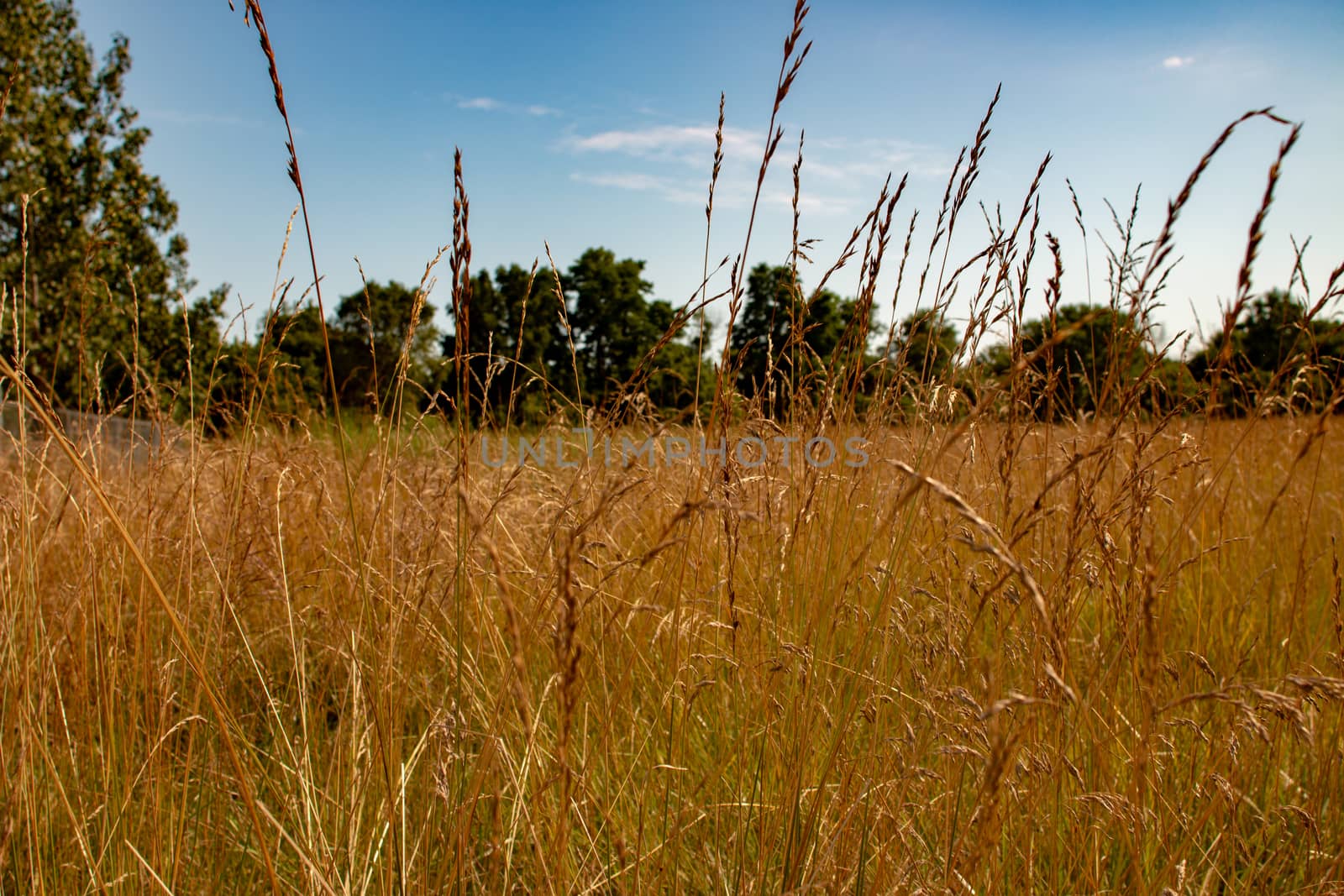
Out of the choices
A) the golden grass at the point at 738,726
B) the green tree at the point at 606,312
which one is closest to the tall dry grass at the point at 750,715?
the golden grass at the point at 738,726

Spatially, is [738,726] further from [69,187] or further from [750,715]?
[69,187]

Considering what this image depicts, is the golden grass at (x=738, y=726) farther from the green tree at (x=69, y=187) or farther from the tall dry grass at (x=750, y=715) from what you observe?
the green tree at (x=69, y=187)

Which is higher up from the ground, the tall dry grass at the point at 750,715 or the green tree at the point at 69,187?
the green tree at the point at 69,187

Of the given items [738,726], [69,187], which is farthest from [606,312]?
[738,726]

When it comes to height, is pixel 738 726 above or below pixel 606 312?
below

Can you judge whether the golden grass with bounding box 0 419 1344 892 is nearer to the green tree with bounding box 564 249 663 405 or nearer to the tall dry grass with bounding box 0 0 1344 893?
the tall dry grass with bounding box 0 0 1344 893

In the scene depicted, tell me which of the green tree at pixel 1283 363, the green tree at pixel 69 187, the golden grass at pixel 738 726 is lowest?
the golden grass at pixel 738 726

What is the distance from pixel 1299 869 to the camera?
1.30 m

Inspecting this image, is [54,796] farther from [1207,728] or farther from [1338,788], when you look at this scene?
[1338,788]

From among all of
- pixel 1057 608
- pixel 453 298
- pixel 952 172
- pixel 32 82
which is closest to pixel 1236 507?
pixel 952 172

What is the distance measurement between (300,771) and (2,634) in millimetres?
693

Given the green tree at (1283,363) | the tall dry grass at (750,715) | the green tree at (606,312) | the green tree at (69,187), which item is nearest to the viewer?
the tall dry grass at (750,715)

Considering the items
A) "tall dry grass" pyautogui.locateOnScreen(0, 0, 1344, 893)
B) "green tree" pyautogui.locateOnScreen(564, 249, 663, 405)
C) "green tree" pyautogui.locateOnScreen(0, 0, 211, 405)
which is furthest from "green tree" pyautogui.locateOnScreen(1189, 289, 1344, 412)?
"green tree" pyautogui.locateOnScreen(564, 249, 663, 405)

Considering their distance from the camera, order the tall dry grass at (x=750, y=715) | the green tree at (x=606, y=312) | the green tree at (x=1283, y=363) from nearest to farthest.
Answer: the tall dry grass at (x=750, y=715) < the green tree at (x=1283, y=363) < the green tree at (x=606, y=312)
